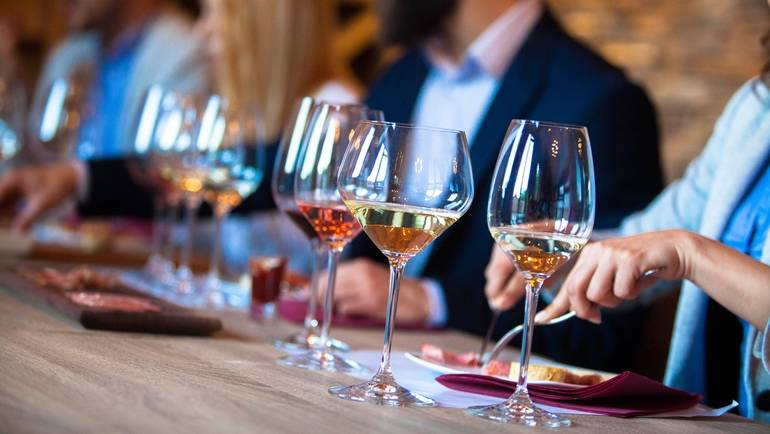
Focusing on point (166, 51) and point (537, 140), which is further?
point (166, 51)

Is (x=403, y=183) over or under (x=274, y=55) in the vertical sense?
under

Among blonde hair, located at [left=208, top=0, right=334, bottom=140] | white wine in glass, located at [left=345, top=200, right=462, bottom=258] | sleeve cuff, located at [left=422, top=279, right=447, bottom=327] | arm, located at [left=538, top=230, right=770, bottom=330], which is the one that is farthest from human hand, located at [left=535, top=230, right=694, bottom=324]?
blonde hair, located at [left=208, top=0, right=334, bottom=140]

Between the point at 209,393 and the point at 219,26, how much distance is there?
2192 millimetres

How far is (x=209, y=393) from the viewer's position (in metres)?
0.83

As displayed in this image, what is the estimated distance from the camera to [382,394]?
2.92 feet

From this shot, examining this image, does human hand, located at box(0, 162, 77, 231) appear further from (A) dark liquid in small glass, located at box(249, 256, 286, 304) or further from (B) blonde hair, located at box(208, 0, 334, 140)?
(A) dark liquid in small glass, located at box(249, 256, 286, 304)

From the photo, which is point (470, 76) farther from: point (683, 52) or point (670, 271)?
point (670, 271)

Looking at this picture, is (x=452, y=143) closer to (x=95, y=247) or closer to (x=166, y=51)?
(x=95, y=247)

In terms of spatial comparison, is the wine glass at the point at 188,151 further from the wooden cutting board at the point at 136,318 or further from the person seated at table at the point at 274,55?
the person seated at table at the point at 274,55

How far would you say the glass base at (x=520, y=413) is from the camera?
0.85 metres

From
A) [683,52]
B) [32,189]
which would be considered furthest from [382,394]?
[683,52]

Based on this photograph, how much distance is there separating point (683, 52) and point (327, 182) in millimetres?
2104

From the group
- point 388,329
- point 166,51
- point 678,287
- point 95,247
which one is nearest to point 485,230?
point 678,287

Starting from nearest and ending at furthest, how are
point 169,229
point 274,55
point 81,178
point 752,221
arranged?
point 752,221 < point 169,229 < point 81,178 < point 274,55
